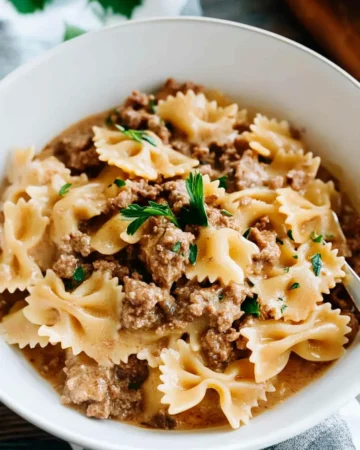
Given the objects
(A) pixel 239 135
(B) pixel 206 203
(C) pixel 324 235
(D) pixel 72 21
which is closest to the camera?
(B) pixel 206 203

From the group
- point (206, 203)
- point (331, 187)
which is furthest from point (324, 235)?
point (206, 203)

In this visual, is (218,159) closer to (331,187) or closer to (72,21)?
(331,187)

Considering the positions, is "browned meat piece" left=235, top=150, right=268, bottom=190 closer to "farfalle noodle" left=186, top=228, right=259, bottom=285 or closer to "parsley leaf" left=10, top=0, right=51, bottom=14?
"farfalle noodle" left=186, top=228, right=259, bottom=285

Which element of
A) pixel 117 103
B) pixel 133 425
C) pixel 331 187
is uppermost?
pixel 331 187

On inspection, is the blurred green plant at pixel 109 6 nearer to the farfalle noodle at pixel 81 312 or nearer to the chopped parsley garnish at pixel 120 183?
the chopped parsley garnish at pixel 120 183

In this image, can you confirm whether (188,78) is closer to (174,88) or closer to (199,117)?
(174,88)

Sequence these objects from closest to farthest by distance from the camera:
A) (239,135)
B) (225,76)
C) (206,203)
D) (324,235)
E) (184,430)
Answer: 1. (184,430)
2. (206,203)
3. (324,235)
4. (239,135)
5. (225,76)
